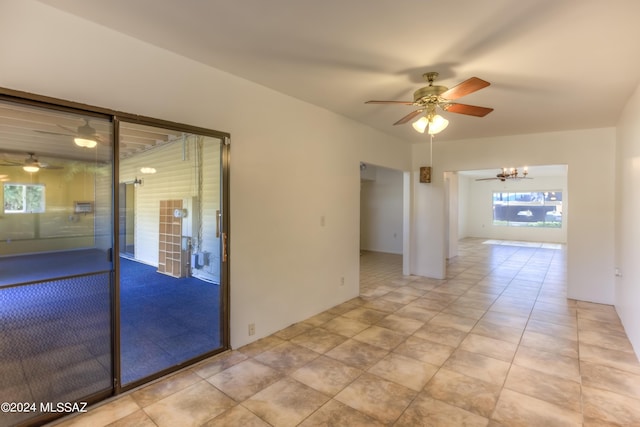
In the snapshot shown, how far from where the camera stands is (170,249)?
3.44m

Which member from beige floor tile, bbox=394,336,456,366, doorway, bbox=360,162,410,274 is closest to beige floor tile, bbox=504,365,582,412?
beige floor tile, bbox=394,336,456,366

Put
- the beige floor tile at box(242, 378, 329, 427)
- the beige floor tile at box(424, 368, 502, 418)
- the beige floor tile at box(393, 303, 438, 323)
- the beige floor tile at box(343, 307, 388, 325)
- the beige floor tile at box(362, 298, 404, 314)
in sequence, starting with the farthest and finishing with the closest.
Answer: the beige floor tile at box(362, 298, 404, 314) < the beige floor tile at box(393, 303, 438, 323) < the beige floor tile at box(343, 307, 388, 325) < the beige floor tile at box(424, 368, 502, 418) < the beige floor tile at box(242, 378, 329, 427)

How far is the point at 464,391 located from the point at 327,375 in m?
1.10

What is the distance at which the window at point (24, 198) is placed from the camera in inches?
76.2

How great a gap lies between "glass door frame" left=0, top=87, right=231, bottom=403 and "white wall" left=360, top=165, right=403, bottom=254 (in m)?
6.76

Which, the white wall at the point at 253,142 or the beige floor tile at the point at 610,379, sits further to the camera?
the beige floor tile at the point at 610,379

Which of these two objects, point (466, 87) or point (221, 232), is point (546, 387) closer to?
point (466, 87)

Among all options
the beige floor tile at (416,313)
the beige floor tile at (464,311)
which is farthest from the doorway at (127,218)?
the beige floor tile at (464,311)

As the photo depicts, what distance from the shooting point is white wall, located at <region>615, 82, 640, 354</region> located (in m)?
3.09

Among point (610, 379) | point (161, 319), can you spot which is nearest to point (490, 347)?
point (610, 379)

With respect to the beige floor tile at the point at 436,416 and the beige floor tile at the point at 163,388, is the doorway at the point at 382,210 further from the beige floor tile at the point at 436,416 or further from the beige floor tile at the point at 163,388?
the beige floor tile at the point at 163,388

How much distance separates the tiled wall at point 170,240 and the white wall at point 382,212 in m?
6.76

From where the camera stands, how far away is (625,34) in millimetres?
2203

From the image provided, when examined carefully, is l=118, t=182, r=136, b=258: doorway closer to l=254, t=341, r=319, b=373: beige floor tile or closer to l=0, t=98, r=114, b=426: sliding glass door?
l=0, t=98, r=114, b=426: sliding glass door
